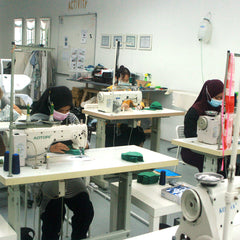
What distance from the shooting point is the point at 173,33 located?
625 centimetres

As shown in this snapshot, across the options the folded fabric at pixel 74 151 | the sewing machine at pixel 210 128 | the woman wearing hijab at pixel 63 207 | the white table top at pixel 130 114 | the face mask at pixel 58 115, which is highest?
the face mask at pixel 58 115

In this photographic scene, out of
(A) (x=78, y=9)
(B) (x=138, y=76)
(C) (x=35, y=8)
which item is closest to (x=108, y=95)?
(B) (x=138, y=76)

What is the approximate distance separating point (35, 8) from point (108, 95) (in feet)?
22.4

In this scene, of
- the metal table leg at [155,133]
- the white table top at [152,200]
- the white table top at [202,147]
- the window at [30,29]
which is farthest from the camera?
the window at [30,29]

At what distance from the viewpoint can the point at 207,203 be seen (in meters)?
1.27

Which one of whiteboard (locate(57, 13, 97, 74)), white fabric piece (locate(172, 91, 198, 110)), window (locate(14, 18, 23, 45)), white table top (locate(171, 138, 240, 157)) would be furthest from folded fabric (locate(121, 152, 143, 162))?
window (locate(14, 18, 23, 45))

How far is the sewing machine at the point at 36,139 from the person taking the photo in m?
2.17

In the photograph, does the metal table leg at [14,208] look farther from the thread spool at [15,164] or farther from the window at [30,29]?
the window at [30,29]

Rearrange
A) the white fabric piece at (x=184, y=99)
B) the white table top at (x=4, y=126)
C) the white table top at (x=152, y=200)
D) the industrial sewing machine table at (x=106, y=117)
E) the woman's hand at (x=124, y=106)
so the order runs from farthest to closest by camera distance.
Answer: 1. the white fabric piece at (x=184, y=99)
2. the woman's hand at (x=124, y=106)
3. the industrial sewing machine table at (x=106, y=117)
4. the white table top at (x=4, y=126)
5. the white table top at (x=152, y=200)

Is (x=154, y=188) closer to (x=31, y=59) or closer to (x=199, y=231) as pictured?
(x=199, y=231)

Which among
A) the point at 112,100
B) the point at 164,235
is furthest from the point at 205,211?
the point at 112,100

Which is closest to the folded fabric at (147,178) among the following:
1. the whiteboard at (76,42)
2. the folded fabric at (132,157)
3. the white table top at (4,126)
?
the folded fabric at (132,157)

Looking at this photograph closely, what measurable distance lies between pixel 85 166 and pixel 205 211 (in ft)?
3.79

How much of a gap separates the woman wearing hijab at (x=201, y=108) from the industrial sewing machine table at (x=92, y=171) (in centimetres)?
81
